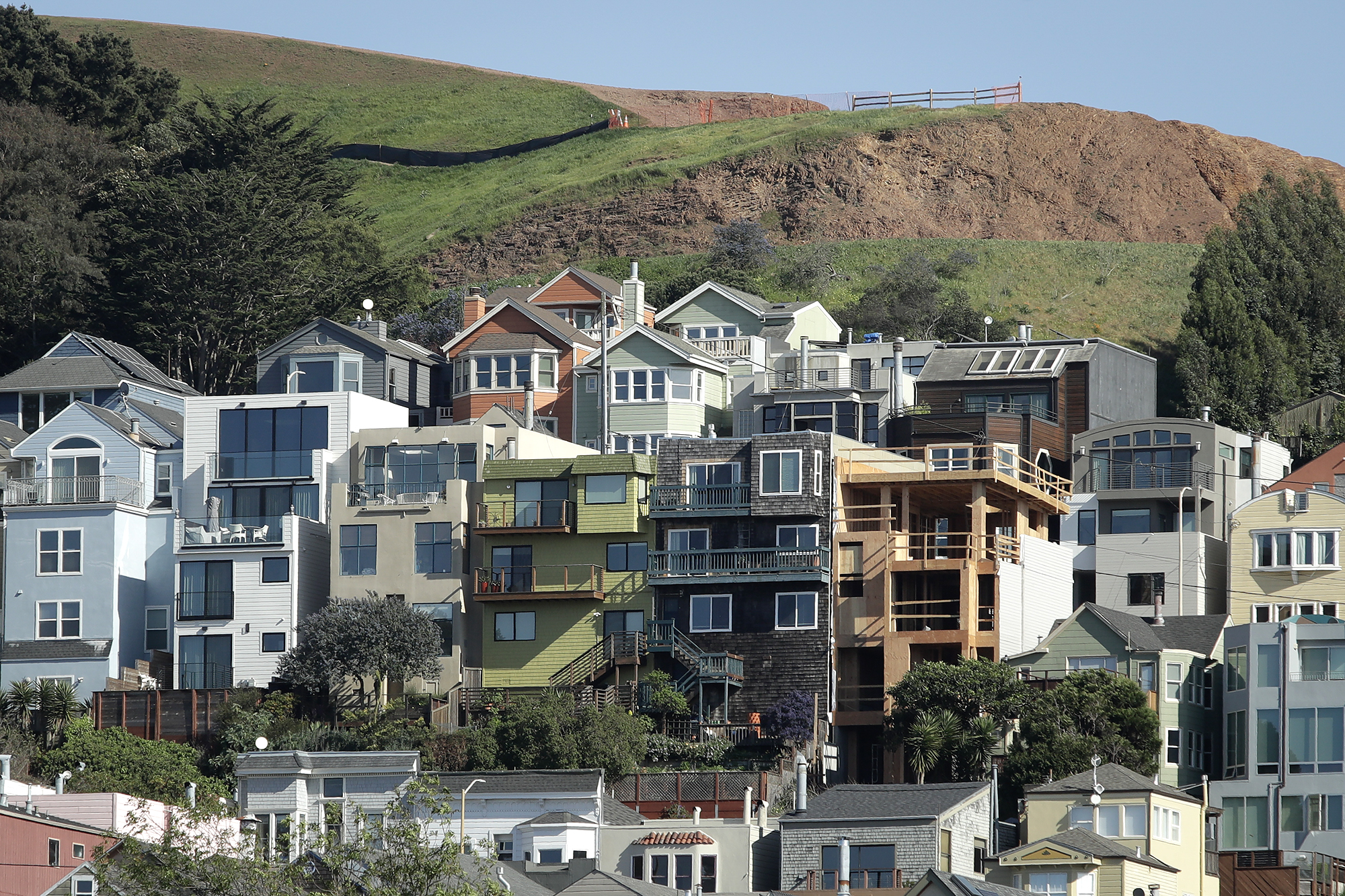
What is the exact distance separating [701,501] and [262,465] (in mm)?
16311

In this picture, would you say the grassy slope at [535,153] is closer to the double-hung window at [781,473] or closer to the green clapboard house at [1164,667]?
the green clapboard house at [1164,667]

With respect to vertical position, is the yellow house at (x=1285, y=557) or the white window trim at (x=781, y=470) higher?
the white window trim at (x=781, y=470)

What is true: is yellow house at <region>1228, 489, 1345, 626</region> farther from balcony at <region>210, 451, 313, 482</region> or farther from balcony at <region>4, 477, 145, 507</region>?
balcony at <region>4, 477, 145, 507</region>

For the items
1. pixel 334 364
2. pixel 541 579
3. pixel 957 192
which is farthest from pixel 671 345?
pixel 957 192

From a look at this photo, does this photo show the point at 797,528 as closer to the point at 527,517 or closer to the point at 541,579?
the point at 541,579

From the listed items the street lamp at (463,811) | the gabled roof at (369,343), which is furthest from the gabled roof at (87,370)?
the street lamp at (463,811)

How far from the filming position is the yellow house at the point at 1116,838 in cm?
5241

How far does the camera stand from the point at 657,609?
67625 mm

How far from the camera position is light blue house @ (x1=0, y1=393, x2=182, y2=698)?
232ft

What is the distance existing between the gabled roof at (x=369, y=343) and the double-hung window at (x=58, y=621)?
16.8 meters

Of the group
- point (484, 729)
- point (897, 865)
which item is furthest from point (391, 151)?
point (897, 865)

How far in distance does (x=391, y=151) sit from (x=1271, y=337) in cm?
8891

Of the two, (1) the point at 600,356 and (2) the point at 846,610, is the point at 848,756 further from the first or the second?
(1) the point at 600,356

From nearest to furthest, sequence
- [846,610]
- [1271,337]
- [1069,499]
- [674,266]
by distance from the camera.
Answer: [846,610] < [1069,499] < [1271,337] < [674,266]
